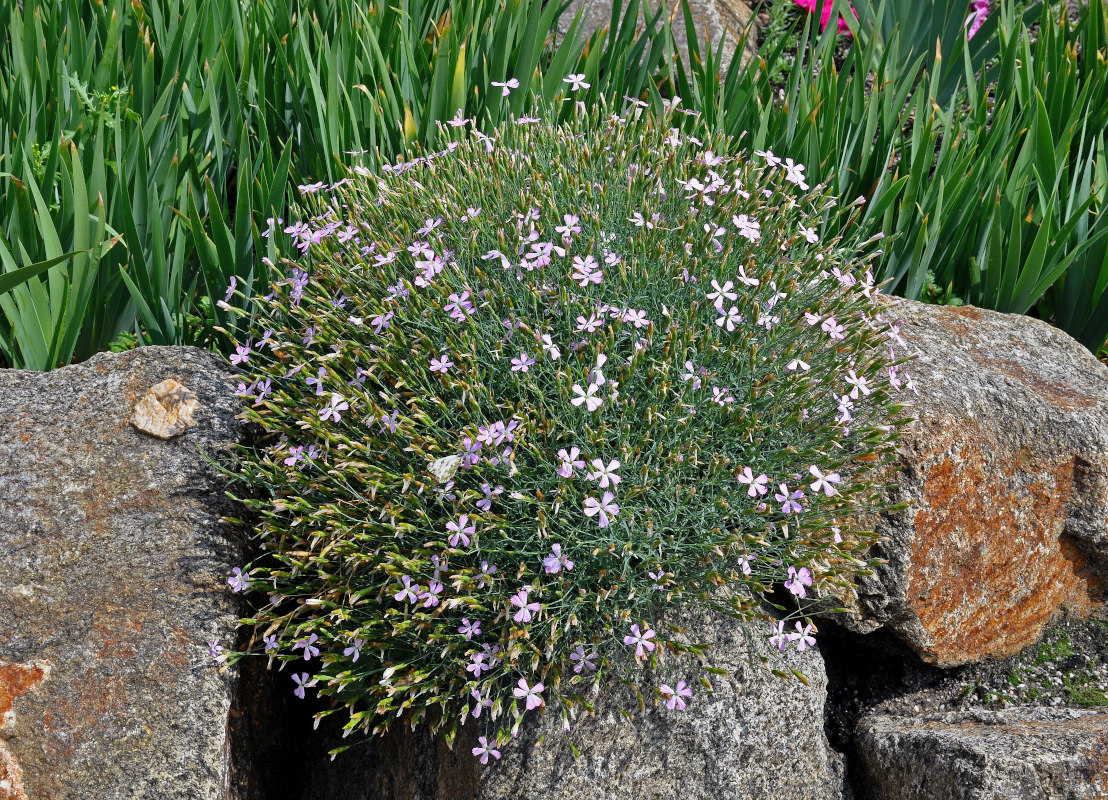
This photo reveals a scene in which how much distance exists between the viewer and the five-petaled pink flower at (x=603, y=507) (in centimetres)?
167

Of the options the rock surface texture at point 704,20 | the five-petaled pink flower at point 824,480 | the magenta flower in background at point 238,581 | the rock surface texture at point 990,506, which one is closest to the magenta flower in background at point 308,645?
the magenta flower in background at point 238,581

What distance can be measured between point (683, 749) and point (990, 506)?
1.03m

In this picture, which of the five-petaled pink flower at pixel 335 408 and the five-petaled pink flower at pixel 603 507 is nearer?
the five-petaled pink flower at pixel 603 507

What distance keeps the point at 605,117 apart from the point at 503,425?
146cm

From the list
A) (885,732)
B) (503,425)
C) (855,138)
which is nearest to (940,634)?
(885,732)

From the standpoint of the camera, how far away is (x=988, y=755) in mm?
1858

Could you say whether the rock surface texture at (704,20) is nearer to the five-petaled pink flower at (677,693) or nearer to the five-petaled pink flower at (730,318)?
the five-petaled pink flower at (730,318)

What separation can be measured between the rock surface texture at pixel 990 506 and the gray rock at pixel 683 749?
361mm

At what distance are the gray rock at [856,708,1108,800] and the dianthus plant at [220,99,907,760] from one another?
0.35 metres

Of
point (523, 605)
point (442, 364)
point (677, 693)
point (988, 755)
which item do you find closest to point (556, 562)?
point (523, 605)

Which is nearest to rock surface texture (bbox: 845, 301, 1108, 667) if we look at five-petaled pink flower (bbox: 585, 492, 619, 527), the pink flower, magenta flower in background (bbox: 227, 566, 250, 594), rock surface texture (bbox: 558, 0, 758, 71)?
five-petaled pink flower (bbox: 585, 492, 619, 527)

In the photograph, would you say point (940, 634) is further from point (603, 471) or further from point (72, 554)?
point (72, 554)

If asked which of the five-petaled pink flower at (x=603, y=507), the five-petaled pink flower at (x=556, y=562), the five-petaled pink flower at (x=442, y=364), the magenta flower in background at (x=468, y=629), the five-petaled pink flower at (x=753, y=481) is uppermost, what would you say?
the five-petaled pink flower at (x=753, y=481)

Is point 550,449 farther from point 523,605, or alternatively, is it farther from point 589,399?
point 523,605
